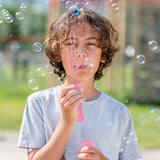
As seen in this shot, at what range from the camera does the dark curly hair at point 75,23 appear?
1732 millimetres

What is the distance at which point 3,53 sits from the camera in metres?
9.68

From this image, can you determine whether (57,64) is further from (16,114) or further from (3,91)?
(3,91)

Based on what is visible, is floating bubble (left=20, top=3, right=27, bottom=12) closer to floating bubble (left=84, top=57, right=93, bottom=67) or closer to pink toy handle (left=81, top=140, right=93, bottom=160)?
floating bubble (left=84, top=57, right=93, bottom=67)

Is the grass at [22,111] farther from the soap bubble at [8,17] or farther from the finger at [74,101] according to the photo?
the soap bubble at [8,17]

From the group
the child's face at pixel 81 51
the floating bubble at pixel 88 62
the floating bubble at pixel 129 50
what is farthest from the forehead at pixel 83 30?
the floating bubble at pixel 129 50

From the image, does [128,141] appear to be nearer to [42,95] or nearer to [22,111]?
[42,95]

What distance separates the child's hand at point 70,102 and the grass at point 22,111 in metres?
0.73

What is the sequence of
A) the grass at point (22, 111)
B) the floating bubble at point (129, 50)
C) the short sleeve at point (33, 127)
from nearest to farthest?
the short sleeve at point (33, 127) < the grass at point (22, 111) < the floating bubble at point (129, 50)

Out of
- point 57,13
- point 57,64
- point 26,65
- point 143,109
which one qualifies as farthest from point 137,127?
point 26,65

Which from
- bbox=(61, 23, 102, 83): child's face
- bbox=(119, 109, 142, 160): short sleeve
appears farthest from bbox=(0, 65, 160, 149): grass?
bbox=(61, 23, 102, 83): child's face

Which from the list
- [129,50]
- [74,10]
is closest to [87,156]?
[74,10]

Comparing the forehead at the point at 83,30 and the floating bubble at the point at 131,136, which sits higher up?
the forehead at the point at 83,30

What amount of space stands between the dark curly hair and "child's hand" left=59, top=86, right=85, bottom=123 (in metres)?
0.32

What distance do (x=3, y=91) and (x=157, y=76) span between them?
4088mm
